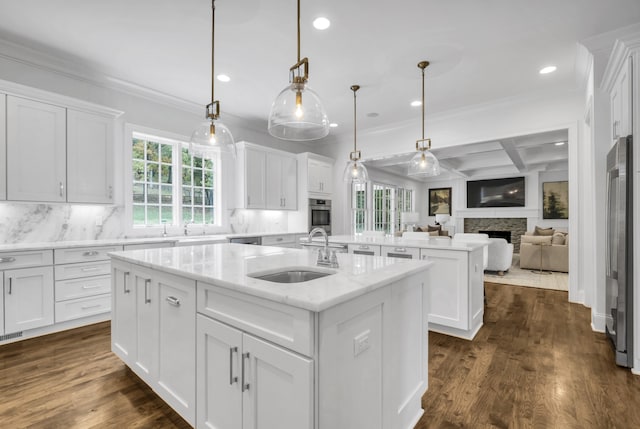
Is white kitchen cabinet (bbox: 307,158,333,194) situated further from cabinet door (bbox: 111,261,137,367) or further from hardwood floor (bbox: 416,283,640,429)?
cabinet door (bbox: 111,261,137,367)

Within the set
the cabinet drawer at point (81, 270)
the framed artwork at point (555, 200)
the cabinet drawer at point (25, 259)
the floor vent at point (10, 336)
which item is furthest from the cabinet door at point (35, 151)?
the framed artwork at point (555, 200)

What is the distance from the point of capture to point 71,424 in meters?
1.73

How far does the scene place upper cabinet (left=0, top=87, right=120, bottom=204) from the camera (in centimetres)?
297

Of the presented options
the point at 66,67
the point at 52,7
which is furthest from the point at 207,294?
the point at 66,67

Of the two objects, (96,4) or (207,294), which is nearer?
(207,294)

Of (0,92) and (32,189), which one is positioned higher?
(0,92)

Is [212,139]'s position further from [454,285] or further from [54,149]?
[454,285]

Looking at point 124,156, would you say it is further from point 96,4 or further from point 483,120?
point 483,120

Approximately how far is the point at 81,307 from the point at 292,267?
2.83 metres

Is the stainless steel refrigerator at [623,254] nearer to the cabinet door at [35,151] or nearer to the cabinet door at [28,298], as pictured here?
the cabinet door at [28,298]

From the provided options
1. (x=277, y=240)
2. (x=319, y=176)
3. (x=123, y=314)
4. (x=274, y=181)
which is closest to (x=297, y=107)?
(x=123, y=314)

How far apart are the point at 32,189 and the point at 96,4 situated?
1925 mm

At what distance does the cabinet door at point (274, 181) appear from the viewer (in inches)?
214

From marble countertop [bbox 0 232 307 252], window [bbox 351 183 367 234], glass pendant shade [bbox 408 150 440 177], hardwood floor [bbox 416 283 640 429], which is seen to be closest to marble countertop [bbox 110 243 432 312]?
hardwood floor [bbox 416 283 640 429]
